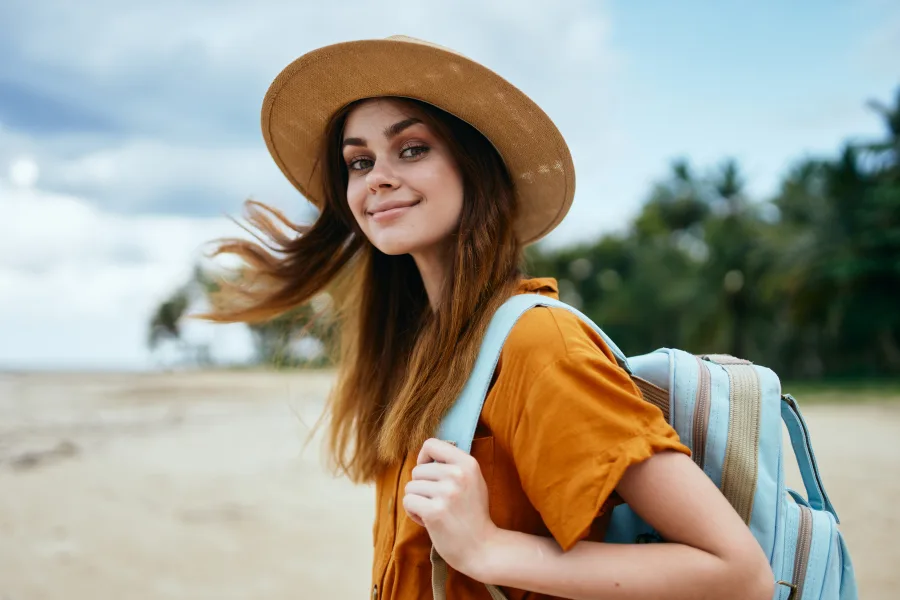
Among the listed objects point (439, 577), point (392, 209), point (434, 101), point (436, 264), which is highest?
point (434, 101)

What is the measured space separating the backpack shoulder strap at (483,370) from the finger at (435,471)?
0.06 m

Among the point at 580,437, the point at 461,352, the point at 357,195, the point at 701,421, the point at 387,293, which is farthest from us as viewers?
the point at 387,293

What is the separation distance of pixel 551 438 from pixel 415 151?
33.6 inches

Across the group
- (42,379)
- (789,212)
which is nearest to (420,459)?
(42,379)

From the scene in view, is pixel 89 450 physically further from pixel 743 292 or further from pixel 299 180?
pixel 743 292

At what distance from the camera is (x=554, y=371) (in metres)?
1.23

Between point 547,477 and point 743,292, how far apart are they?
33567mm

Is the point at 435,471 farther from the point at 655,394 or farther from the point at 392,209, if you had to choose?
the point at 392,209

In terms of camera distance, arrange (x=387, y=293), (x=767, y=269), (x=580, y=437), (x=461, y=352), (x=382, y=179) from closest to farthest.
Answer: (x=580, y=437), (x=461, y=352), (x=382, y=179), (x=387, y=293), (x=767, y=269)

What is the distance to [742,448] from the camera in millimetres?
1386

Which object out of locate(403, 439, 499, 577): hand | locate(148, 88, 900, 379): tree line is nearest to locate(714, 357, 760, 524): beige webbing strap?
locate(403, 439, 499, 577): hand

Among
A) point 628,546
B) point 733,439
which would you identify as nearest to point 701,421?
point 733,439

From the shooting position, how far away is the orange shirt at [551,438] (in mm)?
1185

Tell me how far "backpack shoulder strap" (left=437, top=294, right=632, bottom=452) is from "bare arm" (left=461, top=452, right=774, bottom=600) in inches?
10.0
